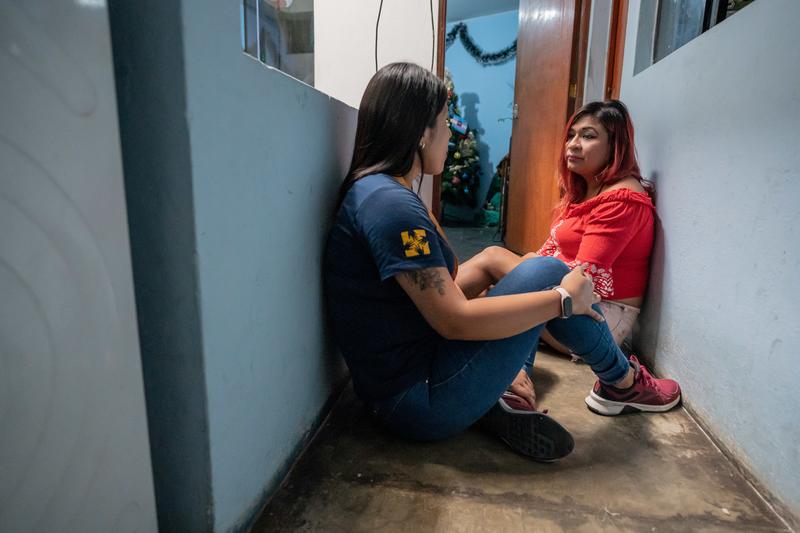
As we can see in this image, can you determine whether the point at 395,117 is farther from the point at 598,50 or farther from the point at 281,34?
the point at 598,50

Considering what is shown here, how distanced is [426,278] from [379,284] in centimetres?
→ 14

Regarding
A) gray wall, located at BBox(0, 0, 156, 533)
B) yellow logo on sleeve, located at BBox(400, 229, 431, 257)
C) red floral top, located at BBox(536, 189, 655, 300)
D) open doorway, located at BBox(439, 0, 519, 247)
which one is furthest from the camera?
open doorway, located at BBox(439, 0, 519, 247)

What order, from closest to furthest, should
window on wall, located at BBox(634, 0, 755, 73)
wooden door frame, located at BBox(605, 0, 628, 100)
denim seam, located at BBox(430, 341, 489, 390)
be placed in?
denim seam, located at BBox(430, 341, 489, 390)
window on wall, located at BBox(634, 0, 755, 73)
wooden door frame, located at BBox(605, 0, 628, 100)

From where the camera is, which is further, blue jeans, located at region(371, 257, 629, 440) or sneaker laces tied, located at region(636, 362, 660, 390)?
sneaker laces tied, located at region(636, 362, 660, 390)

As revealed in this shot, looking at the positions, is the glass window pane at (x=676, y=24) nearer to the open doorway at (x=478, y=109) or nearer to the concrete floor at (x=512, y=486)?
the concrete floor at (x=512, y=486)

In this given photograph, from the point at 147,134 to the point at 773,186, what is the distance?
118 centimetres

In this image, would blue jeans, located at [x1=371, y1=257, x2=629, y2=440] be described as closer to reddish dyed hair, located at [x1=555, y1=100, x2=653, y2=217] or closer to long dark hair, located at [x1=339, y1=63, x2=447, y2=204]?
long dark hair, located at [x1=339, y1=63, x2=447, y2=204]

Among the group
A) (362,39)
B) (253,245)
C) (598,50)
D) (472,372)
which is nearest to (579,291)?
(472,372)

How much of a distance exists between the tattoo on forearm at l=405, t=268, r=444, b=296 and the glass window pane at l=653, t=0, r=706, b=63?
130 cm

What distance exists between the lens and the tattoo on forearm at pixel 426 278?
2.91 ft

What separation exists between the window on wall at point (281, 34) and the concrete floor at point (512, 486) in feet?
3.04

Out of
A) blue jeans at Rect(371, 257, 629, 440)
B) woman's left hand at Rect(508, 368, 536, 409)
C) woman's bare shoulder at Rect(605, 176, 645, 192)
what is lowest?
woman's left hand at Rect(508, 368, 536, 409)

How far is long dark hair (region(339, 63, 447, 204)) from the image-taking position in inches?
40.6

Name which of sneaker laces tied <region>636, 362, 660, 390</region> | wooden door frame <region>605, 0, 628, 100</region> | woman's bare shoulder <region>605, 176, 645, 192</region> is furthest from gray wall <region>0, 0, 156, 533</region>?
wooden door frame <region>605, 0, 628, 100</region>
